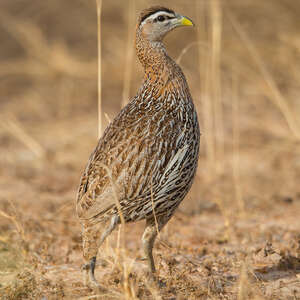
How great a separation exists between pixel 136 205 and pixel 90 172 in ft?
1.42

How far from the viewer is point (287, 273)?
4469mm

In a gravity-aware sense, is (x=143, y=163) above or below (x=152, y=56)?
below

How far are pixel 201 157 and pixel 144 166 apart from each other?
4.72 metres

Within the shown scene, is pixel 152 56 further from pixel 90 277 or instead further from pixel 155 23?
pixel 90 277

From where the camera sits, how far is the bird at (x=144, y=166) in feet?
12.9

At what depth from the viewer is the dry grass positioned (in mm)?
4277

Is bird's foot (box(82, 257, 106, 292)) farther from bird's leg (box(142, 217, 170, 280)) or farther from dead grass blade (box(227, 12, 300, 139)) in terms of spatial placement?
dead grass blade (box(227, 12, 300, 139))

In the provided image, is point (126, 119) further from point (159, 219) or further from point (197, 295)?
point (197, 295)

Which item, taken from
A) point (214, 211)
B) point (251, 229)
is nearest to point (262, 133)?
point (214, 211)

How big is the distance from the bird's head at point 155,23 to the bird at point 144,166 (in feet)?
1.15

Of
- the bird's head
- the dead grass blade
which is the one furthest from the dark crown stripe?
the dead grass blade

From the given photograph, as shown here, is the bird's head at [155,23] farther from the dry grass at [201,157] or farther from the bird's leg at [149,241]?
the bird's leg at [149,241]

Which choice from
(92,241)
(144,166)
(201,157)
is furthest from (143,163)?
(201,157)

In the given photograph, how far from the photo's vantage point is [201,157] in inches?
339
